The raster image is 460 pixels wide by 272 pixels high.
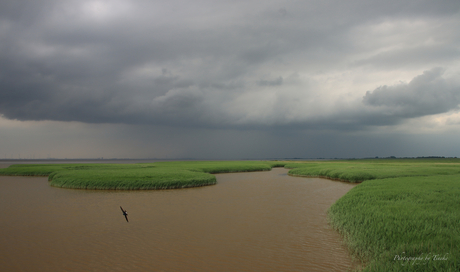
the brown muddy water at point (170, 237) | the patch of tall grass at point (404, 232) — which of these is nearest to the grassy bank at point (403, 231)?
the patch of tall grass at point (404, 232)

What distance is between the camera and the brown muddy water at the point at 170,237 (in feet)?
30.4

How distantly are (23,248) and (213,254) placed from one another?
342 inches

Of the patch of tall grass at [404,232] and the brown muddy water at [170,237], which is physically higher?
the patch of tall grass at [404,232]

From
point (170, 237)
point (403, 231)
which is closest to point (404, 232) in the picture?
point (403, 231)

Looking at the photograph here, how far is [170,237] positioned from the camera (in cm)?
1207

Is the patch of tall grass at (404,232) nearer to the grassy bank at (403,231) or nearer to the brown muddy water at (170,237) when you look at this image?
the grassy bank at (403,231)

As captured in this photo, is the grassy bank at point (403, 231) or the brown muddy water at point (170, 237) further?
the brown muddy water at point (170, 237)

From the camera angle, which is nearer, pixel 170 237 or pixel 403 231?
pixel 403 231

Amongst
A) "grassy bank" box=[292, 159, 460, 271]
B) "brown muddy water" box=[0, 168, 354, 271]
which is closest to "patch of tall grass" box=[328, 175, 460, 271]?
"grassy bank" box=[292, 159, 460, 271]

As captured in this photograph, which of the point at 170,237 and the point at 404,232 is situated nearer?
the point at 404,232

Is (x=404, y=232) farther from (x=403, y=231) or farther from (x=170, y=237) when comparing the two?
(x=170, y=237)

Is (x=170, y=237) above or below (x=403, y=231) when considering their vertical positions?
below

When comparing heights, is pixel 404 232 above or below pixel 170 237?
above

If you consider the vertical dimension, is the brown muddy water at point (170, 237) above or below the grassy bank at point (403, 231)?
below
